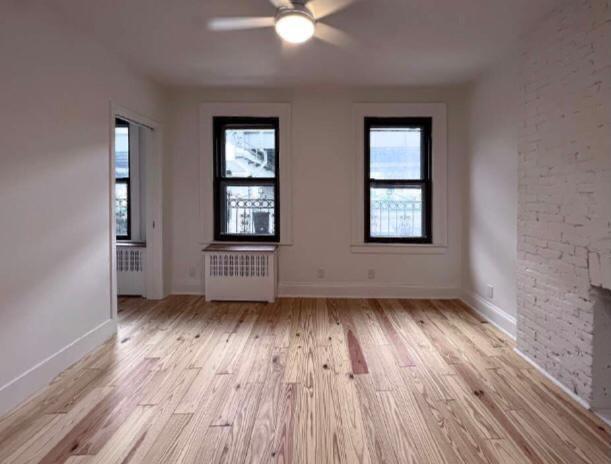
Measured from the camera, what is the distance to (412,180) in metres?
4.59

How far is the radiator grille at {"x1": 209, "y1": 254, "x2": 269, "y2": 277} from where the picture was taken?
4.36 metres

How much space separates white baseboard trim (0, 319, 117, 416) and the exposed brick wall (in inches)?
130

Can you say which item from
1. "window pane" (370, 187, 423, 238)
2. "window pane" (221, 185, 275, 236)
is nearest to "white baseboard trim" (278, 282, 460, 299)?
"window pane" (370, 187, 423, 238)

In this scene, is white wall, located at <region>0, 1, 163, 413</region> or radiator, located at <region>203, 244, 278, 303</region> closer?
white wall, located at <region>0, 1, 163, 413</region>

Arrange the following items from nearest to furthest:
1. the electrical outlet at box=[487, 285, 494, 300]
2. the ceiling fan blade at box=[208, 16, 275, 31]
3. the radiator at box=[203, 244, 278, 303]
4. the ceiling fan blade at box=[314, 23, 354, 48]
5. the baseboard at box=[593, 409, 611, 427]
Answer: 1. the baseboard at box=[593, 409, 611, 427]
2. the ceiling fan blade at box=[208, 16, 275, 31]
3. the ceiling fan blade at box=[314, 23, 354, 48]
4. the electrical outlet at box=[487, 285, 494, 300]
5. the radiator at box=[203, 244, 278, 303]

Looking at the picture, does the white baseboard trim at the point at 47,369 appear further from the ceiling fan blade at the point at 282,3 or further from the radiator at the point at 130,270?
the ceiling fan blade at the point at 282,3

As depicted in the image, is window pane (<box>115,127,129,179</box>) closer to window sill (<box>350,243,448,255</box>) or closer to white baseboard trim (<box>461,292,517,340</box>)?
window sill (<box>350,243,448,255</box>)

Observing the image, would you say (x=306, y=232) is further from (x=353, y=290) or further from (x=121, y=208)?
(x=121, y=208)

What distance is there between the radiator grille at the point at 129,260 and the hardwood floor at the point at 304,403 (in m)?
1.20

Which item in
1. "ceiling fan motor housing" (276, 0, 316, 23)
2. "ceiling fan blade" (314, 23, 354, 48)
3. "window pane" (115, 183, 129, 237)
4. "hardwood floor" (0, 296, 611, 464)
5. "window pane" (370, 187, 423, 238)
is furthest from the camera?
"window pane" (115, 183, 129, 237)

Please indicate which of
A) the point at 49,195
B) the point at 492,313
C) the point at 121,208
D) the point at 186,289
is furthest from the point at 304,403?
the point at 121,208

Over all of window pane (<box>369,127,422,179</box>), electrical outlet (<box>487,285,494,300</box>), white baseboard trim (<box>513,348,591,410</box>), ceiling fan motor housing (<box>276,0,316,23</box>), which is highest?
ceiling fan motor housing (<box>276,0,316,23</box>)

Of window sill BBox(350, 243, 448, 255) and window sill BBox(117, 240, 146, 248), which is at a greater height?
window sill BBox(117, 240, 146, 248)

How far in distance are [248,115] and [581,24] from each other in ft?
10.7
